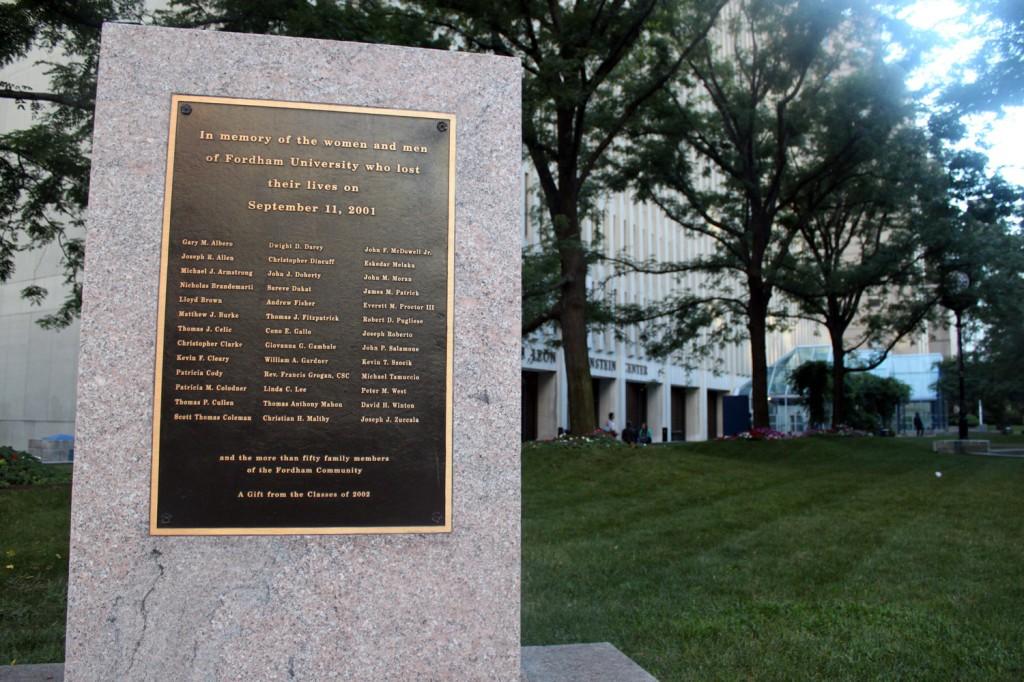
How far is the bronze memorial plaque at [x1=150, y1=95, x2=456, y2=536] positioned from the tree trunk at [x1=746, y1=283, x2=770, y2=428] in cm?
2412

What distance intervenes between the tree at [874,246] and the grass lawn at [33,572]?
857 inches

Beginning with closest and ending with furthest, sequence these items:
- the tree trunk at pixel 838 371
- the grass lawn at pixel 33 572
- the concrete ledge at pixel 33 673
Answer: the concrete ledge at pixel 33 673 → the grass lawn at pixel 33 572 → the tree trunk at pixel 838 371

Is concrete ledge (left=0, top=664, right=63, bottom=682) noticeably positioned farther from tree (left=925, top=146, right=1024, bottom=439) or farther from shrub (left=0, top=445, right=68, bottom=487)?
tree (left=925, top=146, right=1024, bottom=439)

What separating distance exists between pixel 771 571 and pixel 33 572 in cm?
735

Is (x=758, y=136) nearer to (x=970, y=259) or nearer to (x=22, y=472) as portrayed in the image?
(x=970, y=259)

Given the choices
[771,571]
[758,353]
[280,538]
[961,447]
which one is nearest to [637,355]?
[961,447]

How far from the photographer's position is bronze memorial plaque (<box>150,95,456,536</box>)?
13.8ft

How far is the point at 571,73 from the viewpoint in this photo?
1709 cm

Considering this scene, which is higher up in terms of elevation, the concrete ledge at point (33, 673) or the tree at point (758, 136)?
the tree at point (758, 136)

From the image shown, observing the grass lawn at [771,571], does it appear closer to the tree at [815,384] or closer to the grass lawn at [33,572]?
the grass lawn at [33,572]

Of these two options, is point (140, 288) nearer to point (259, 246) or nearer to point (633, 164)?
point (259, 246)

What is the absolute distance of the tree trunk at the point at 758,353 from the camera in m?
27.3

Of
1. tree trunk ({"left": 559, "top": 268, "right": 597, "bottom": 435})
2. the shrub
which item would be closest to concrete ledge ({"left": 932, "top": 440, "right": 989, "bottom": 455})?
tree trunk ({"left": 559, "top": 268, "right": 597, "bottom": 435})

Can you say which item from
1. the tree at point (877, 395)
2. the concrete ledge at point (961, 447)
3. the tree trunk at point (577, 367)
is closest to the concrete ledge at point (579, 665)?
the tree trunk at point (577, 367)
